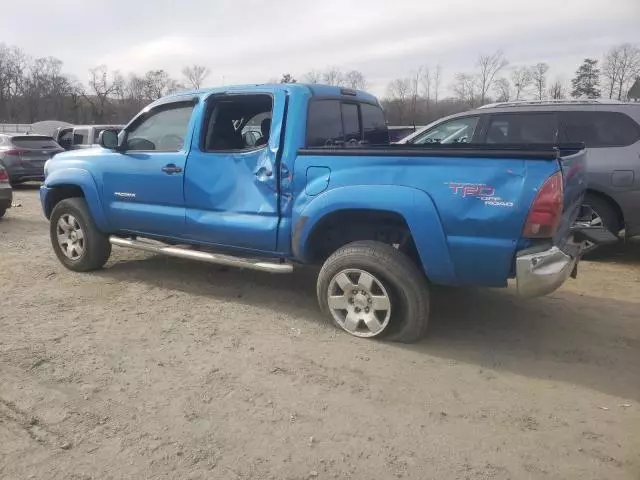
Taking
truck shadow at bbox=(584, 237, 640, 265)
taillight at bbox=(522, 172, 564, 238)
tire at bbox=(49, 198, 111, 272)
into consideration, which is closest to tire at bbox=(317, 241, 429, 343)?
taillight at bbox=(522, 172, 564, 238)

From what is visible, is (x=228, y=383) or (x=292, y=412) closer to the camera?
(x=292, y=412)

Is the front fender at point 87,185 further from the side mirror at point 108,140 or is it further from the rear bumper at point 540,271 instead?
the rear bumper at point 540,271

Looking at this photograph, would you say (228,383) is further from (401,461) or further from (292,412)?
(401,461)

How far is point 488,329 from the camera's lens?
15.0 ft

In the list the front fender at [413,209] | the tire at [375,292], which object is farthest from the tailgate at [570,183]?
the tire at [375,292]

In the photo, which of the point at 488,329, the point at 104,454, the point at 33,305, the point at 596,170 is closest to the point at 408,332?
the point at 488,329

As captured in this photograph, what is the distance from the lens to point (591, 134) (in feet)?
22.1

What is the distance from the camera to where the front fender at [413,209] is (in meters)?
3.77

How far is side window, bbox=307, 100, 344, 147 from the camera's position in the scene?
4.60 meters

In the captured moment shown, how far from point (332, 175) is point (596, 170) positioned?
4.04 meters

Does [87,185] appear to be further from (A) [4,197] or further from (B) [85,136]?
(B) [85,136]

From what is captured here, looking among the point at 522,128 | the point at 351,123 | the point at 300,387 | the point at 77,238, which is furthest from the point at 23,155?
the point at 300,387

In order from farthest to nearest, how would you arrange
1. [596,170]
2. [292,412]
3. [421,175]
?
[596,170]
[421,175]
[292,412]

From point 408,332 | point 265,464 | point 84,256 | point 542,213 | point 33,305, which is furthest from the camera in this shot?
point 84,256
